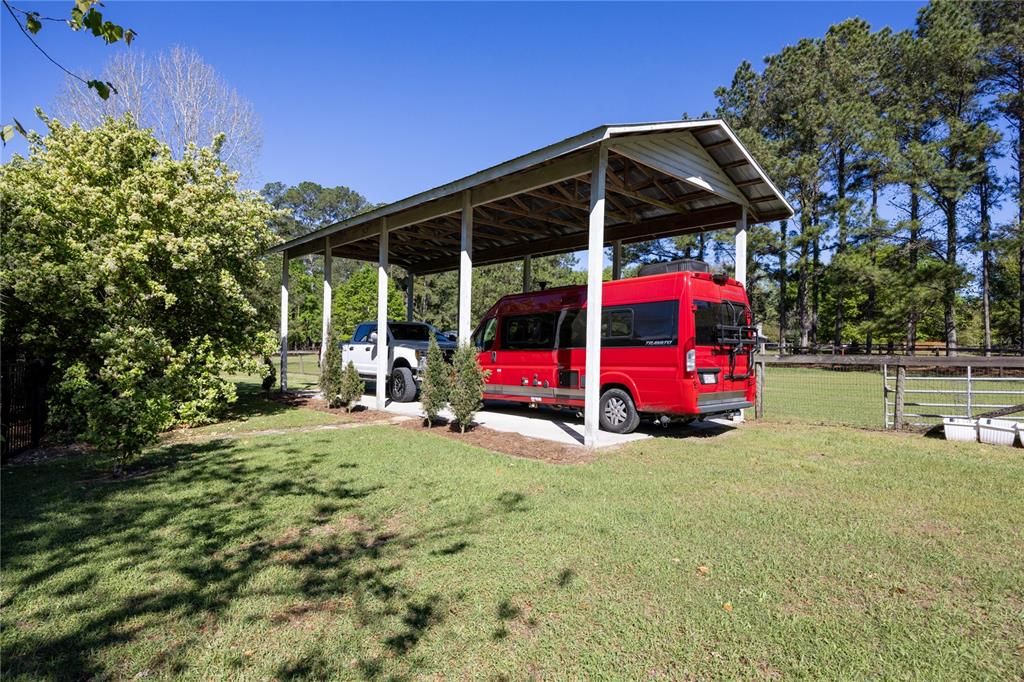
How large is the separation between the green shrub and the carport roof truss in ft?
9.83

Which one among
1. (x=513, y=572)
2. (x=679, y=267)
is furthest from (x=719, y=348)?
(x=513, y=572)

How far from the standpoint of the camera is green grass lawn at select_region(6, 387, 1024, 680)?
2.32m

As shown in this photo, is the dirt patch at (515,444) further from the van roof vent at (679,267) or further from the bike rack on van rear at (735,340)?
the van roof vent at (679,267)

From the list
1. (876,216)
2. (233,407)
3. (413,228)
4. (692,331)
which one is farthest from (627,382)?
(876,216)

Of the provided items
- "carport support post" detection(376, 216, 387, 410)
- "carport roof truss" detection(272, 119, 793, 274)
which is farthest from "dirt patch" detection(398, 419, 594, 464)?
"carport roof truss" detection(272, 119, 793, 274)

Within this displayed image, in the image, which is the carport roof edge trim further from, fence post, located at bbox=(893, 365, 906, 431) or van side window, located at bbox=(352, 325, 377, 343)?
fence post, located at bbox=(893, 365, 906, 431)

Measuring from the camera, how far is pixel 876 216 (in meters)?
24.7

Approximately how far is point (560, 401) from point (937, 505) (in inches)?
215

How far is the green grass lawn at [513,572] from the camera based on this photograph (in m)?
2.32

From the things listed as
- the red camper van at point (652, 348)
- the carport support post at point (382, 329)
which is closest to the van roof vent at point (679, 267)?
the red camper van at point (652, 348)

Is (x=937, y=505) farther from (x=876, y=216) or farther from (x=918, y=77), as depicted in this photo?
(x=918, y=77)

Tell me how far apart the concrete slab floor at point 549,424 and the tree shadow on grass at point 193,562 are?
3266mm

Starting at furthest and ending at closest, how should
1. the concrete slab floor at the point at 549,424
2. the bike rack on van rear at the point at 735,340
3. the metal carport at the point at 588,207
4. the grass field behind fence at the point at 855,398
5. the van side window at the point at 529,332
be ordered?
the grass field behind fence at the point at 855,398 < the van side window at the point at 529,332 < the concrete slab floor at the point at 549,424 < the bike rack on van rear at the point at 735,340 < the metal carport at the point at 588,207

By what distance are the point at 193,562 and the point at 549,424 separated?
6532mm
